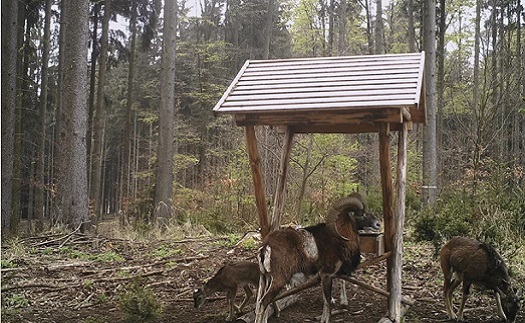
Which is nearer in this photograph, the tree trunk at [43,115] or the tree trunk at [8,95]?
the tree trunk at [8,95]

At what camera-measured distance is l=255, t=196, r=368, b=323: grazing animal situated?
5742 millimetres

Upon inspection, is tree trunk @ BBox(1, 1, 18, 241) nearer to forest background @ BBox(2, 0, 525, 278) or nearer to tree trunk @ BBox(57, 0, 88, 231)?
forest background @ BBox(2, 0, 525, 278)

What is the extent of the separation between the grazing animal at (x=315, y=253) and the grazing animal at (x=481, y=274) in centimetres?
129

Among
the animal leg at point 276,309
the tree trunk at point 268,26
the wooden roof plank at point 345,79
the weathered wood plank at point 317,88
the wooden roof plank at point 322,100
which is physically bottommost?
the animal leg at point 276,309

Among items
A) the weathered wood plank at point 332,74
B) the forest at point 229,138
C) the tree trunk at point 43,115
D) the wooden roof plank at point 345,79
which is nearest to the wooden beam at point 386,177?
the wooden roof plank at point 345,79

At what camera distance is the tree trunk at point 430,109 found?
1569 centimetres

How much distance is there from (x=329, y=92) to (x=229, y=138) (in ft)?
45.3

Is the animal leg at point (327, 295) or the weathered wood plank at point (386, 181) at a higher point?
the weathered wood plank at point (386, 181)

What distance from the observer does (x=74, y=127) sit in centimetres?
1170

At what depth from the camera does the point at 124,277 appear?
8.21 m

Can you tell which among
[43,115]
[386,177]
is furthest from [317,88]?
[43,115]

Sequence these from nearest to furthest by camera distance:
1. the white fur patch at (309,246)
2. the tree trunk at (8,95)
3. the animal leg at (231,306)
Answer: the white fur patch at (309,246) → the animal leg at (231,306) → the tree trunk at (8,95)

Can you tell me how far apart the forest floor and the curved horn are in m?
1.41

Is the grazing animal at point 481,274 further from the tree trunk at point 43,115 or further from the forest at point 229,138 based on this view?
the tree trunk at point 43,115
